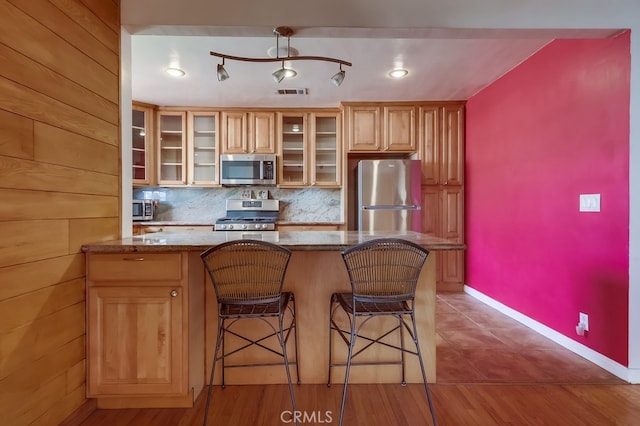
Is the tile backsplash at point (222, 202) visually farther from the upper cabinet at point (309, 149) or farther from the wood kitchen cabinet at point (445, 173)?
the wood kitchen cabinet at point (445, 173)

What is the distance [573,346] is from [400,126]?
2.82 metres

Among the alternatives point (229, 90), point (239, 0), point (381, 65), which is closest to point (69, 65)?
point (239, 0)

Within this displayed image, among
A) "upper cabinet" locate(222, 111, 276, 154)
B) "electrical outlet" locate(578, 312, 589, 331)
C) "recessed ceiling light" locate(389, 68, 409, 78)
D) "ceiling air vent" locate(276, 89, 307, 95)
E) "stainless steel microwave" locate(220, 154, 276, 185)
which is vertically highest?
"ceiling air vent" locate(276, 89, 307, 95)

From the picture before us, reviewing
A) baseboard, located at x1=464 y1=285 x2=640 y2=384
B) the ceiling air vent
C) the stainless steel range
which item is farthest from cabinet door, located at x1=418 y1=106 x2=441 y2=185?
the stainless steel range

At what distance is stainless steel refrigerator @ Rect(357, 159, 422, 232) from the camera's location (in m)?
3.73

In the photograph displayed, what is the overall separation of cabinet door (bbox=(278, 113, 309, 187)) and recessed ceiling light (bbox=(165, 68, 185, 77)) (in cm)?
139

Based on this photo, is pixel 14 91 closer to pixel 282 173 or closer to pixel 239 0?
pixel 239 0

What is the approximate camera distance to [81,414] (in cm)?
161

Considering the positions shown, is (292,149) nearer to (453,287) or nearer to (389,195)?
(389,195)

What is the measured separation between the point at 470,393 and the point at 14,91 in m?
2.72

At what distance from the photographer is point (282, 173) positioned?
4262mm

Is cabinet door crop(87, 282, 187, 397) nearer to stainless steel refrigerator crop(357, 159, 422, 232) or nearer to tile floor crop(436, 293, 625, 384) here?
tile floor crop(436, 293, 625, 384)

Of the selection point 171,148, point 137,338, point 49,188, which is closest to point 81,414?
point 137,338

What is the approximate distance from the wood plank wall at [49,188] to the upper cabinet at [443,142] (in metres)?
3.37
